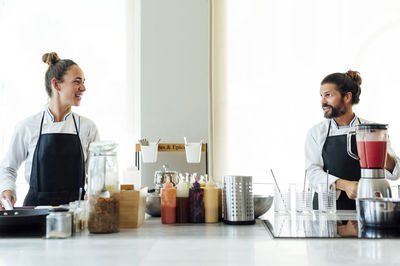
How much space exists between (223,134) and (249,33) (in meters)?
0.98

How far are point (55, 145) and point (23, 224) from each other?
149 centimetres

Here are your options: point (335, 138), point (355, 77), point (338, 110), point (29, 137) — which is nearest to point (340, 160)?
point (335, 138)

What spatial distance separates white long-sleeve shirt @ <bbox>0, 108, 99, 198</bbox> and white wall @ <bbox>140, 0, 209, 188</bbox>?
2.23 ft

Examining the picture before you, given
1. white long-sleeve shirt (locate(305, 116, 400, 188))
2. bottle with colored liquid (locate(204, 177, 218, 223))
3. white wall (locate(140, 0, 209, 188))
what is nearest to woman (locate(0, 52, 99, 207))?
white wall (locate(140, 0, 209, 188))

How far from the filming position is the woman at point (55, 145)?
2.91m

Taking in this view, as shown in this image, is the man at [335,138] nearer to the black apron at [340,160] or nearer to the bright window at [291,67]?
the black apron at [340,160]

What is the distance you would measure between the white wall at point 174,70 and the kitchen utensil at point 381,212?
2.24 metres

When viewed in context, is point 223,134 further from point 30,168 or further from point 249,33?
point 30,168

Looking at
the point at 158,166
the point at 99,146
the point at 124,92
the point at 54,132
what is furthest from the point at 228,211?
the point at 124,92

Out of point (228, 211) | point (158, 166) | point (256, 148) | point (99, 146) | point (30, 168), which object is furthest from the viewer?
point (256, 148)

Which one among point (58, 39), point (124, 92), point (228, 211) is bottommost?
point (228, 211)

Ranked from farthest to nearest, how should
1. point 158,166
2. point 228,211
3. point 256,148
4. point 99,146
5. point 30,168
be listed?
point 256,148 < point 158,166 < point 30,168 < point 228,211 < point 99,146

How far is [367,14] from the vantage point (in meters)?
3.96

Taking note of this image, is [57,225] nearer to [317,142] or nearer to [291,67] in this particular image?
[317,142]
